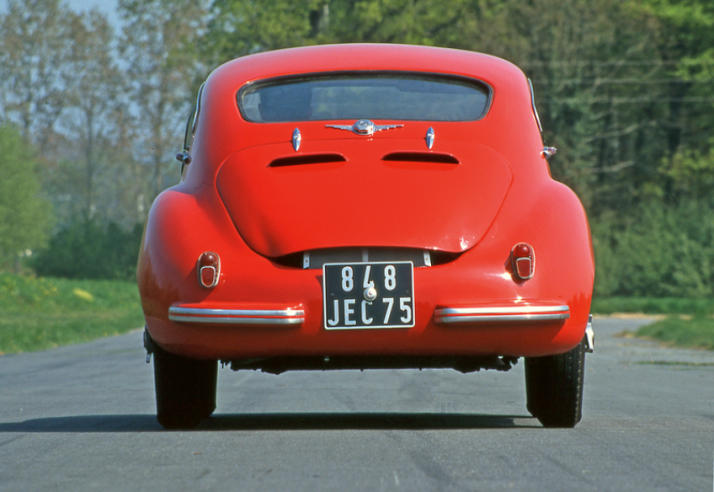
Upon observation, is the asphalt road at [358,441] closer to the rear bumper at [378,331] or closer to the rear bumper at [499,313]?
the rear bumper at [378,331]

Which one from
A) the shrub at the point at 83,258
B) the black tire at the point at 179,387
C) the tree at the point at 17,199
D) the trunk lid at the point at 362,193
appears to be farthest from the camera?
the tree at the point at 17,199

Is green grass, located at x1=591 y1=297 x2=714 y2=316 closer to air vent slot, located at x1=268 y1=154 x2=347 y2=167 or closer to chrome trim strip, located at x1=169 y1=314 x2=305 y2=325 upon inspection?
air vent slot, located at x1=268 y1=154 x2=347 y2=167

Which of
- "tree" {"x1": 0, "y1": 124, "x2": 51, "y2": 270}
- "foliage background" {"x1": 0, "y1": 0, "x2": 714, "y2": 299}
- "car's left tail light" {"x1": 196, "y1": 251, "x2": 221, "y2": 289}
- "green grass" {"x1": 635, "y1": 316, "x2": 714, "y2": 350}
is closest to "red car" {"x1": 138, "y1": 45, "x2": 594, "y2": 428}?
"car's left tail light" {"x1": 196, "y1": 251, "x2": 221, "y2": 289}

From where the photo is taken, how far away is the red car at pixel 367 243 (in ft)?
15.5

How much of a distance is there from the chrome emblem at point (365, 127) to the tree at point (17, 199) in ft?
157

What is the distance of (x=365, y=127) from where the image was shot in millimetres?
5215

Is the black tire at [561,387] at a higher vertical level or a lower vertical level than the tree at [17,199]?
higher

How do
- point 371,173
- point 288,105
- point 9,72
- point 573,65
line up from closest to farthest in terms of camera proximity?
point 371,173 < point 288,105 < point 573,65 < point 9,72

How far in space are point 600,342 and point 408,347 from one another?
15587mm

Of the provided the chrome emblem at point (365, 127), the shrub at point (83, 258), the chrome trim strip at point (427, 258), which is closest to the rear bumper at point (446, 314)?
the chrome trim strip at point (427, 258)

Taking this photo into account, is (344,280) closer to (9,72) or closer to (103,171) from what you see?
(9,72)

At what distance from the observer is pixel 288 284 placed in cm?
472

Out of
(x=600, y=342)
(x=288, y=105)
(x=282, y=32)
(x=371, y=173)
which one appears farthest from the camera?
(x=282, y=32)

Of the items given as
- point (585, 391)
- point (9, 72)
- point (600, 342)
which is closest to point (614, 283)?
point (600, 342)
